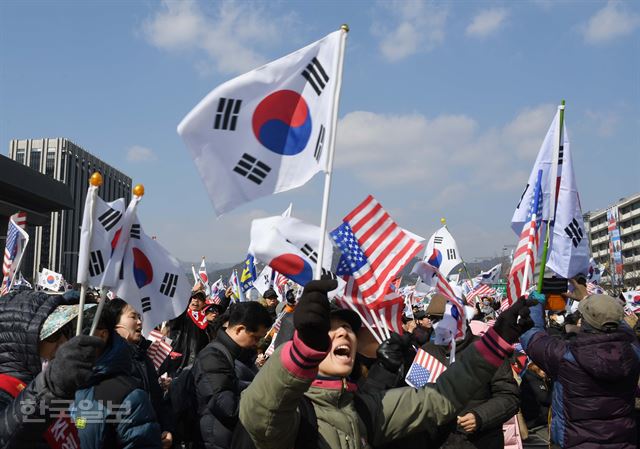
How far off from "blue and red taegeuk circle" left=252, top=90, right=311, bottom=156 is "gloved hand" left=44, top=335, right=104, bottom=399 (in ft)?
4.91

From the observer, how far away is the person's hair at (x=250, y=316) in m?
4.51

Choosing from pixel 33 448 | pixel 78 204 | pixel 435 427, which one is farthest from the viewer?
pixel 78 204

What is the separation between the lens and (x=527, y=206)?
5.68m

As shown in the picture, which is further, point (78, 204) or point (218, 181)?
point (78, 204)

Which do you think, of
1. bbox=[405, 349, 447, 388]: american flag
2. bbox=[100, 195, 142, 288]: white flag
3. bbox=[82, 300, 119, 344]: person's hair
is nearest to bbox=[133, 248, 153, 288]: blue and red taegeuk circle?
bbox=[100, 195, 142, 288]: white flag

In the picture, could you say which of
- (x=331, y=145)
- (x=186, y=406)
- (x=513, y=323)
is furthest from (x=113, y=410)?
(x=513, y=323)

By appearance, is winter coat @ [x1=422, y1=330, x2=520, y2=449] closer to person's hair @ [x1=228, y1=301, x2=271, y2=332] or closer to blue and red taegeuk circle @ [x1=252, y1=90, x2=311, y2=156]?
person's hair @ [x1=228, y1=301, x2=271, y2=332]

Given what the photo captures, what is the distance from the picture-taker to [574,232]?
5680 mm

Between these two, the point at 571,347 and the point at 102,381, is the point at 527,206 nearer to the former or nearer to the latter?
the point at 571,347

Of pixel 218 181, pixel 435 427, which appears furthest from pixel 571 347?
pixel 218 181

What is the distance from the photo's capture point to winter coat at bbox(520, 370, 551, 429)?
29.7 ft

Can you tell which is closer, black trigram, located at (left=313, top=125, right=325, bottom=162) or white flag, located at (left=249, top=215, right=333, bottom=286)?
black trigram, located at (left=313, top=125, right=325, bottom=162)

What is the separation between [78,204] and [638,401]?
11686 cm

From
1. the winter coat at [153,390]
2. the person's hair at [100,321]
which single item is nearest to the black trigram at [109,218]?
the winter coat at [153,390]
